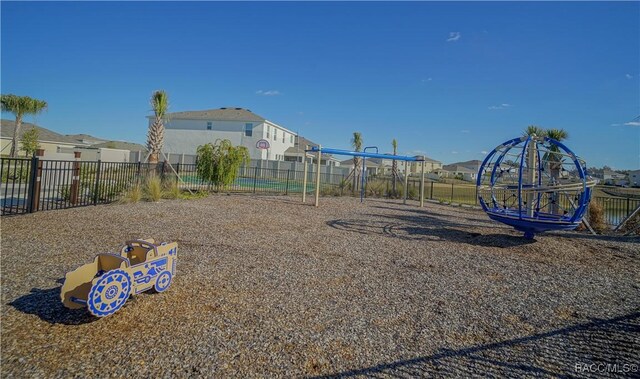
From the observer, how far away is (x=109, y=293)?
10.7ft

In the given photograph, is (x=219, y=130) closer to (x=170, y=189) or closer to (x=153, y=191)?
(x=170, y=189)

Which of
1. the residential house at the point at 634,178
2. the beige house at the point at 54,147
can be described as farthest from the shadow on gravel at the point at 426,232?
the residential house at the point at 634,178

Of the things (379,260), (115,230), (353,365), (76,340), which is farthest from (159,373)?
(115,230)

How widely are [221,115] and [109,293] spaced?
38108 mm

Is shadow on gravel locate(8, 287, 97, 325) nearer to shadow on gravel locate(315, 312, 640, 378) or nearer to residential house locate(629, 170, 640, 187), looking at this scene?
shadow on gravel locate(315, 312, 640, 378)

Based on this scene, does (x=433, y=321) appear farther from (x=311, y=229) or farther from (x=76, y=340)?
(x=311, y=229)

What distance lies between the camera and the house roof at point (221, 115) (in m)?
37.8

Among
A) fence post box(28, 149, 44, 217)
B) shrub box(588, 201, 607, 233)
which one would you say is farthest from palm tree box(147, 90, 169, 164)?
shrub box(588, 201, 607, 233)

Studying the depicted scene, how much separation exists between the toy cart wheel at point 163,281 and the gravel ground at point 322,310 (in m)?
0.12

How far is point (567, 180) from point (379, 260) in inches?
271

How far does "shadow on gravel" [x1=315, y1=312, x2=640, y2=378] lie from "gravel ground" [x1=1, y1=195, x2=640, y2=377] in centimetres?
2

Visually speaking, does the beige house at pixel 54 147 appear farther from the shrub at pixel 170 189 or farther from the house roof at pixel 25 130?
the shrub at pixel 170 189

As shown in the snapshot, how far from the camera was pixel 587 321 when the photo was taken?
3830mm

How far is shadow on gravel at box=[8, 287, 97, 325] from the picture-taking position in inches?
131
